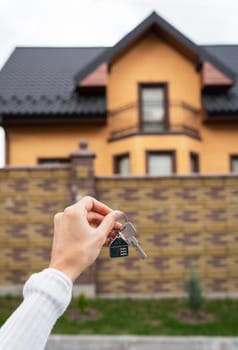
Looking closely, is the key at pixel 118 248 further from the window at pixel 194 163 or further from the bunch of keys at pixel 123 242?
the window at pixel 194 163

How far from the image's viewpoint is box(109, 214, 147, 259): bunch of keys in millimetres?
886

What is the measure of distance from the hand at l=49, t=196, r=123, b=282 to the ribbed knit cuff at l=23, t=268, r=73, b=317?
0.5 inches

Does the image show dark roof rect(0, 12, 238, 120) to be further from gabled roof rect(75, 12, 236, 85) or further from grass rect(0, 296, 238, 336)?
grass rect(0, 296, 238, 336)

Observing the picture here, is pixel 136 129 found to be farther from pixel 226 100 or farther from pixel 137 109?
pixel 226 100

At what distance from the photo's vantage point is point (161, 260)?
32.5 ft

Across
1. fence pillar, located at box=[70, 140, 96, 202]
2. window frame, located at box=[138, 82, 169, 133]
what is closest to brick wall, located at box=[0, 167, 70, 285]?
fence pillar, located at box=[70, 140, 96, 202]

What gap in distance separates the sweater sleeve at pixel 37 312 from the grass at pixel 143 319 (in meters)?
7.20

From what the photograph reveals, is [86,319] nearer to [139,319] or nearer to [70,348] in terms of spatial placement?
[139,319]

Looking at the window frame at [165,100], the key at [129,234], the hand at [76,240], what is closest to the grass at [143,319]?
the window frame at [165,100]

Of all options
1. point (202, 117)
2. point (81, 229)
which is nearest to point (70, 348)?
point (81, 229)

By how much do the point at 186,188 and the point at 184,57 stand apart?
506 cm

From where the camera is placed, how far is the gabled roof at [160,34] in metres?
13.1

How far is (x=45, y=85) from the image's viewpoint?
548 inches

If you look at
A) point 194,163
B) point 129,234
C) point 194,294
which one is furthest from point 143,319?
point 129,234
